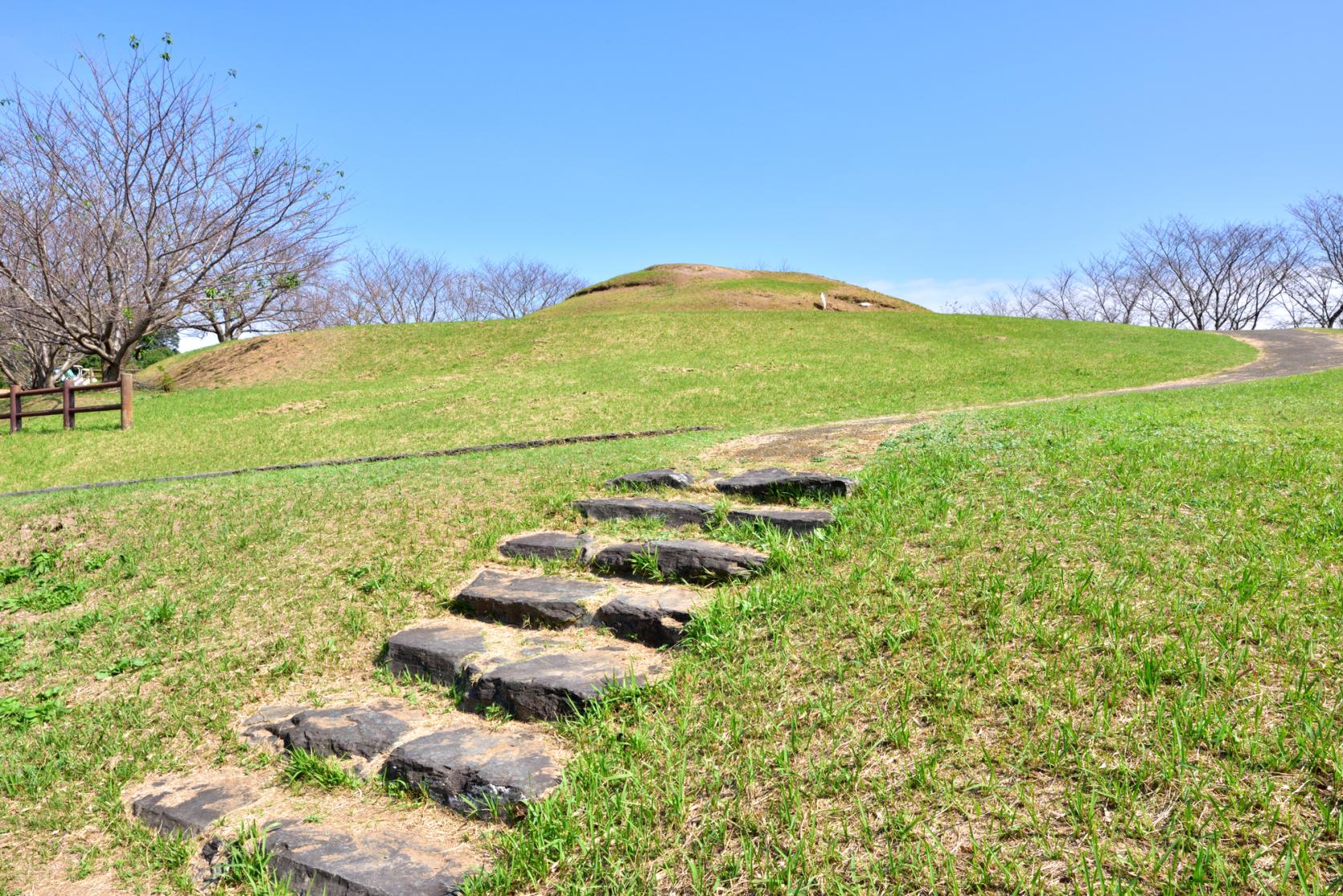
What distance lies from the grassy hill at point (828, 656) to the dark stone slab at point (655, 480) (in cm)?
29

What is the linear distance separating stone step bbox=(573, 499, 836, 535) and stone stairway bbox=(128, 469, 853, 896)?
19mm

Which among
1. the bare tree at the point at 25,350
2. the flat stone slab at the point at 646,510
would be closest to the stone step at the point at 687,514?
the flat stone slab at the point at 646,510

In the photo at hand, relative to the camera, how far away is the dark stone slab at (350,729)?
11.9 feet

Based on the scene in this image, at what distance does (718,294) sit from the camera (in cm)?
3148

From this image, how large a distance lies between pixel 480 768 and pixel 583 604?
4.50 ft

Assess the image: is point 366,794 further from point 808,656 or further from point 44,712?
point 44,712

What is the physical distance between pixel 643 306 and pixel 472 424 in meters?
17.4

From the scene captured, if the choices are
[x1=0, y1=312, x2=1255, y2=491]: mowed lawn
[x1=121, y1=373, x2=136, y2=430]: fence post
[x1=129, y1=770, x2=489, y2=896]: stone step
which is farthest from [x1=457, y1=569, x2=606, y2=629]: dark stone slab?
[x1=121, y1=373, x2=136, y2=430]: fence post

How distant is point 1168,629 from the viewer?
3.18 m

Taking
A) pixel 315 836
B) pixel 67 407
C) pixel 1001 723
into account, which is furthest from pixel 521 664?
pixel 67 407

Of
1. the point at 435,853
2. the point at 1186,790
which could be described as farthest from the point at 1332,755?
the point at 435,853

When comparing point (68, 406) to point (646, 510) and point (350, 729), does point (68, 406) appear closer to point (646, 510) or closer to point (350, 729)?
point (646, 510)

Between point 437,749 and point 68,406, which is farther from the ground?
point 68,406

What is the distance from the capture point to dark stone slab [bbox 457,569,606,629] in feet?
14.6
